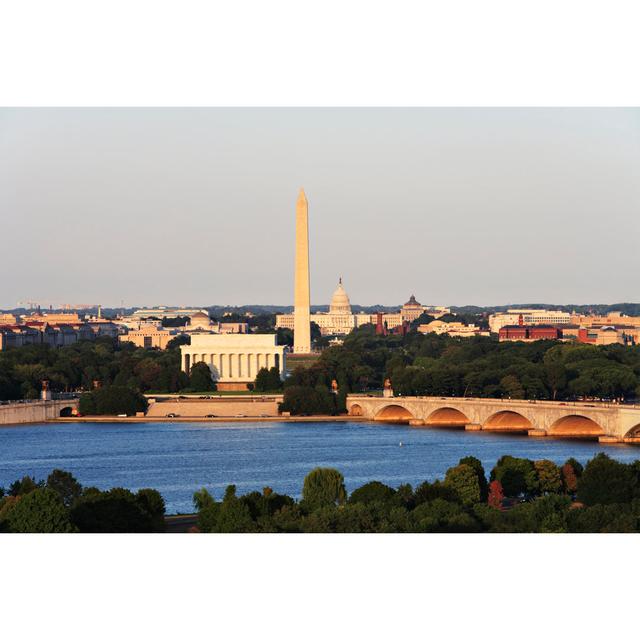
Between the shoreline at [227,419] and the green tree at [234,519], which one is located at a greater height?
the shoreline at [227,419]

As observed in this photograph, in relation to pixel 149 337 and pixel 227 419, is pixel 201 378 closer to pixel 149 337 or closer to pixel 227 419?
pixel 227 419

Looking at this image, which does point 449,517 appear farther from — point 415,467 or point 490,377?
point 490,377

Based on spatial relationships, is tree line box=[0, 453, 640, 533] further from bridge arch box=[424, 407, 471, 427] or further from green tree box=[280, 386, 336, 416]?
green tree box=[280, 386, 336, 416]

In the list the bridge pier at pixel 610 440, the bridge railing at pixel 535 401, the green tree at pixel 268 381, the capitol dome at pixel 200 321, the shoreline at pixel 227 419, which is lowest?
the bridge pier at pixel 610 440

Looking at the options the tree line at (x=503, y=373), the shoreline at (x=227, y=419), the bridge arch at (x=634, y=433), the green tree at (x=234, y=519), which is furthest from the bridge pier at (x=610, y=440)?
the green tree at (x=234, y=519)

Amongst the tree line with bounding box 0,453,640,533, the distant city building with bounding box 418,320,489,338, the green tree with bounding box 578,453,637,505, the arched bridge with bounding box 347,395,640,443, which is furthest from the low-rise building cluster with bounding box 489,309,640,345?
the tree line with bounding box 0,453,640,533

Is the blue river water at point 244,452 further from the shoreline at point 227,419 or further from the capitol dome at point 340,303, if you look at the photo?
the capitol dome at point 340,303
